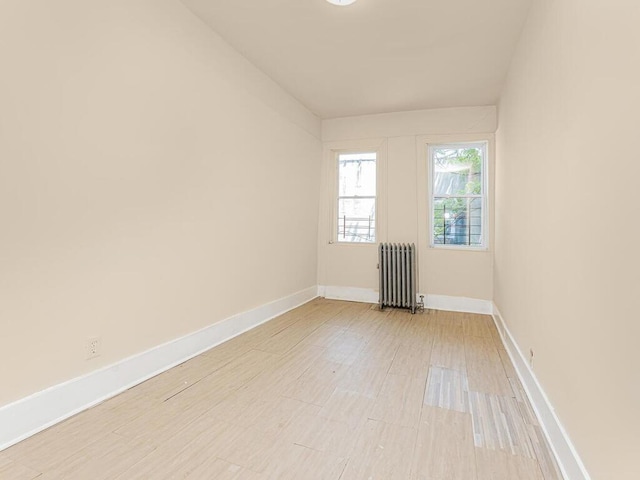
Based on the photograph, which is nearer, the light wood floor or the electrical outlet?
the light wood floor

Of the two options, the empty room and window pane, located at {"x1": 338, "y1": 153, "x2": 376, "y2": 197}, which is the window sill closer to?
the empty room

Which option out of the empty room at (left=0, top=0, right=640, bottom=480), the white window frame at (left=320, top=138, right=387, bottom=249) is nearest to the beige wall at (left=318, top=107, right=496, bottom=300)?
the white window frame at (left=320, top=138, right=387, bottom=249)

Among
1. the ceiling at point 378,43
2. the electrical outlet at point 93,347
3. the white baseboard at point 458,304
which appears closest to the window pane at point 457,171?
the ceiling at point 378,43

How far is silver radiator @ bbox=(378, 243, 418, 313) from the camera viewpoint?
14.4 feet

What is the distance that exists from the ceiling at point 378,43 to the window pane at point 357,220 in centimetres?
145

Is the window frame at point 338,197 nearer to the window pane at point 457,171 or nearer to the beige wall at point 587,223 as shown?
the window pane at point 457,171

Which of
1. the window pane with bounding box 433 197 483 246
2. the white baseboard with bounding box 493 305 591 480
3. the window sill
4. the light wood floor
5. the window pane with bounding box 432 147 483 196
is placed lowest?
the light wood floor

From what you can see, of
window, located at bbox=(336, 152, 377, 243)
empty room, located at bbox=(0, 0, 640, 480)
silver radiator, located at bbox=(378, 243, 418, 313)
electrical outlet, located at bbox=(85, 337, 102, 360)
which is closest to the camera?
empty room, located at bbox=(0, 0, 640, 480)

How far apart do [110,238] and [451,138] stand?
4.02 meters

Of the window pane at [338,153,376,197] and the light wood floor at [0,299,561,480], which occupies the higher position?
the window pane at [338,153,376,197]

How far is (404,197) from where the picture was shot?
183 inches

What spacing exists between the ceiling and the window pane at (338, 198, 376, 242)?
4.76 feet

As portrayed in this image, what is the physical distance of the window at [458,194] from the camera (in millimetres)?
4438

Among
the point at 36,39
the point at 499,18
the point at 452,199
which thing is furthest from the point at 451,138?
the point at 36,39
